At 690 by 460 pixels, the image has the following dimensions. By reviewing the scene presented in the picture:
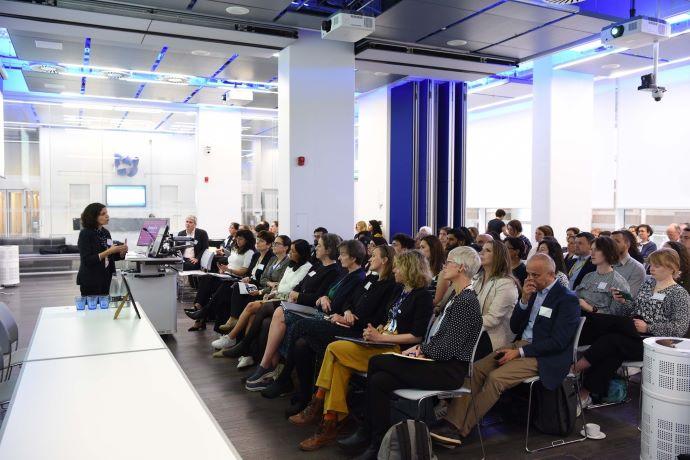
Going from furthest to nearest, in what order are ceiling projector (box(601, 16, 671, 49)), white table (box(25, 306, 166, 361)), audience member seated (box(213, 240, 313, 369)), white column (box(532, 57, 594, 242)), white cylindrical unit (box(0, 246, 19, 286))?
white cylindrical unit (box(0, 246, 19, 286))
white column (box(532, 57, 594, 242))
ceiling projector (box(601, 16, 671, 49))
audience member seated (box(213, 240, 313, 369))
white table (box(25, 306, 166, 361))

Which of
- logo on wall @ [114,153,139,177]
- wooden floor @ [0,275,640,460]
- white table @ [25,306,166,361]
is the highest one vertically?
logo on wall @ [114,153,139,177]

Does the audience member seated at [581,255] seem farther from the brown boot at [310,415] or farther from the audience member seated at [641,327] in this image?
the brown boot at [310,415]

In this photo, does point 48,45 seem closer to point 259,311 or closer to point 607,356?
point 259,311

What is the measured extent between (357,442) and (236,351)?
2.38 m

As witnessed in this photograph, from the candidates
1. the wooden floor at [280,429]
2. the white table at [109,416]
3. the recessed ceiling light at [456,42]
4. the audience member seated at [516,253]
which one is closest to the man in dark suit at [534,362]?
the wooden floor at [280,429]

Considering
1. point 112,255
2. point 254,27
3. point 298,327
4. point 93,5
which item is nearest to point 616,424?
point 298,327

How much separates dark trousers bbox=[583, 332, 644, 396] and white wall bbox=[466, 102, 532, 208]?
1026cm

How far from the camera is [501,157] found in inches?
600

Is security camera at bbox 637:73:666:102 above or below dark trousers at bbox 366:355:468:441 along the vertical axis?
above

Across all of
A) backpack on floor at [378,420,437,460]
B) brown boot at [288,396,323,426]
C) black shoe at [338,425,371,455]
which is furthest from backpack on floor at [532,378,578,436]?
backpack on floor at [378,420,437,460]

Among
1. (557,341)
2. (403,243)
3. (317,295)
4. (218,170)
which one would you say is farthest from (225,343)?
(218,170)

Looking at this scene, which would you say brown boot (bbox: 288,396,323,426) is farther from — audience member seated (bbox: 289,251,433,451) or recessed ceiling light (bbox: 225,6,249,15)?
recessed ceiling light (bbox: 225,6,249,15)

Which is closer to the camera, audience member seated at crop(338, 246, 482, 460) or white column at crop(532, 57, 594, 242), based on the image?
audience member seated at crop(338, 246, 482, 460)

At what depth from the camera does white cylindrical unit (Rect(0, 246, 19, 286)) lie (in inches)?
441
